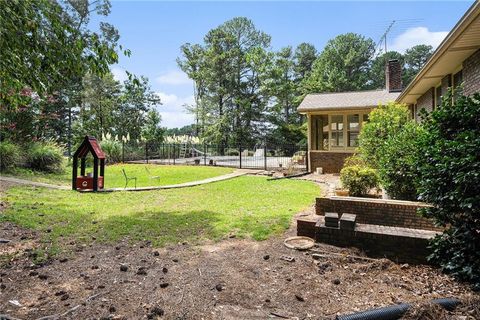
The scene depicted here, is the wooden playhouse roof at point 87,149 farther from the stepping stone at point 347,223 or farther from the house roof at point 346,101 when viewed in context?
the house roof at point 346,101

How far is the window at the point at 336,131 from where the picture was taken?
575 inches

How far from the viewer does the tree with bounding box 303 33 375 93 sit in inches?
1401

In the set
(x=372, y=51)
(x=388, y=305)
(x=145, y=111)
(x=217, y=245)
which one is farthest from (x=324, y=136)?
(x=372, y=51)

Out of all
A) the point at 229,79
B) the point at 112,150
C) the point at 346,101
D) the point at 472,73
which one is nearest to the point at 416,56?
the point at 229,79

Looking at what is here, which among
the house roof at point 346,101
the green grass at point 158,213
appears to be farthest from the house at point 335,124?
the green grass at point 158,213

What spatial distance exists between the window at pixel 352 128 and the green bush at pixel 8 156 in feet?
47.2

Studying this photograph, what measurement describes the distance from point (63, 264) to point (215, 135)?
2851 centimetres

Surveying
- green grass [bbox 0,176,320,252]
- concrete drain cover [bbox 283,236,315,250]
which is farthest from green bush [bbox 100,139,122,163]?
concrete drain cover [bbox 283,236,315,250]

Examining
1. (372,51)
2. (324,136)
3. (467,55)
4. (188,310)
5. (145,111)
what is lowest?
(188,310)

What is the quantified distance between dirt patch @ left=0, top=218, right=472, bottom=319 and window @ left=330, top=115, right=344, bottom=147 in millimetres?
10963

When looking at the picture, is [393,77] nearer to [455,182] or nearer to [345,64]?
[455,182]

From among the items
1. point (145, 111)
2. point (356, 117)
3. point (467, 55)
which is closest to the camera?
point (467, 55)

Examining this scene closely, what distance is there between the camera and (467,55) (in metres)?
6.17

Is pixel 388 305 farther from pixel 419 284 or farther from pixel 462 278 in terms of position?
pixel 462 278
